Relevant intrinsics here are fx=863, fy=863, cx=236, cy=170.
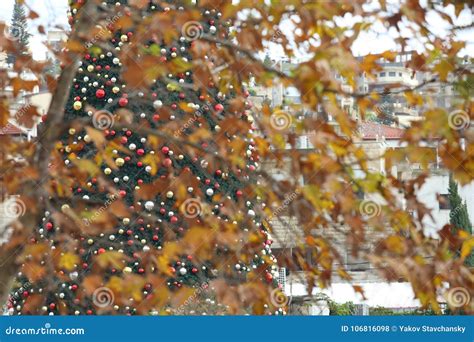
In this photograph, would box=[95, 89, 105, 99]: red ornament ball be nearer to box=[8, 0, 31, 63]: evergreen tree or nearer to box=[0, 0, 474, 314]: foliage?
box=[8, 0, 31, 63]: evergreen tree

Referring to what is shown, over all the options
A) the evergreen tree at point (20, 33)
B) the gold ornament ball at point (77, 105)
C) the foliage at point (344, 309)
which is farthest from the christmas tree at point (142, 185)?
the foliage at point (344, 309)

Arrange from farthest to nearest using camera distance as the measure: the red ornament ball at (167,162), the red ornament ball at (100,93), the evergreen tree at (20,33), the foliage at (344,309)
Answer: the foliage at (344,309), the red ornament ball at (100,93), the red ornament ball at (167,162), the evergreen tree at (20,33)

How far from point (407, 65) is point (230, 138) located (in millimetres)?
1763

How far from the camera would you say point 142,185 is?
550 cm

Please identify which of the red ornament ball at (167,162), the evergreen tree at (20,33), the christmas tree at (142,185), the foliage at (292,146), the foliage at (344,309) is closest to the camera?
the foliage at (292,146)

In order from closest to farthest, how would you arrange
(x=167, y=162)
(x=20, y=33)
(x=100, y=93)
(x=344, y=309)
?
(x=20, y=33)
(x=167, y=162)
(x=100, y=93)
(x=344, y=309)

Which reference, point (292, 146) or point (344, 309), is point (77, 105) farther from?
point (344, 309)

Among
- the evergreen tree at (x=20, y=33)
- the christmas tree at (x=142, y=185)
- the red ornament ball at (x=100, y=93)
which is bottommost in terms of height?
the christmas tree at (x=142, y=185)

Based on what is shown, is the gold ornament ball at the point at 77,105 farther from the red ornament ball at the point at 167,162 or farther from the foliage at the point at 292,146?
the foliage at the point at 292,146

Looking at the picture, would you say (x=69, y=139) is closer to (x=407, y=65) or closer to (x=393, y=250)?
(x=407, y=65)

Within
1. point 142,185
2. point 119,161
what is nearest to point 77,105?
point 119,161

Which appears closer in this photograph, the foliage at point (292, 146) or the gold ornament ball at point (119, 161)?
the foliage at point (292, 146)

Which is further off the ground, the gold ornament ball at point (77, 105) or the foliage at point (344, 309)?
the gold ornament ball at point (77, 105)

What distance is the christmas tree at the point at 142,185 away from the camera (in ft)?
18.4
